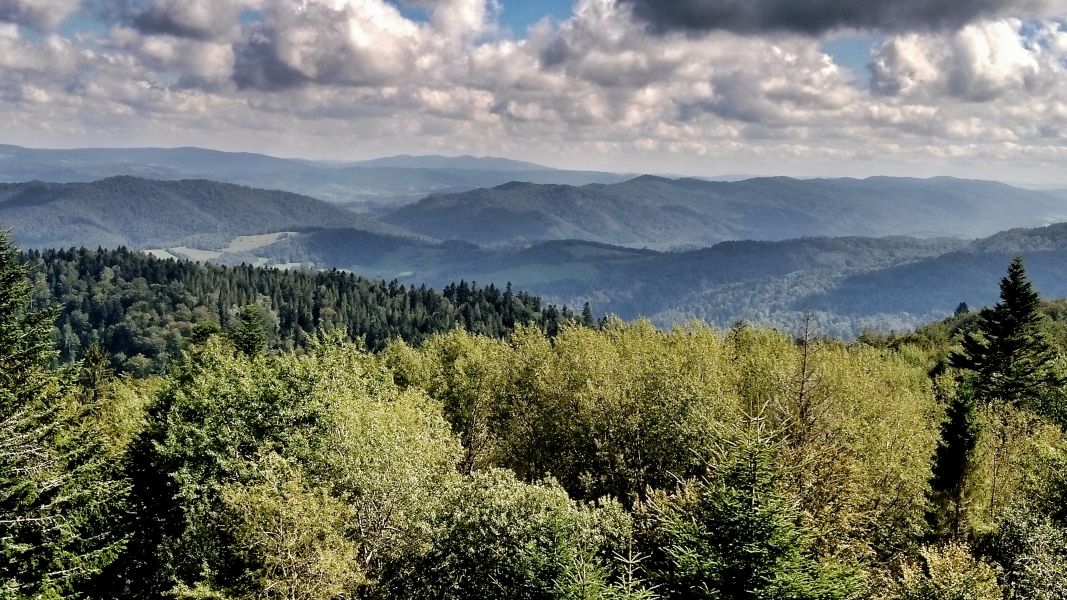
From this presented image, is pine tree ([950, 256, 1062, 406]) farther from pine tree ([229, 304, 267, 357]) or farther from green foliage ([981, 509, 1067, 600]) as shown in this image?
pine tree ([229, 304, 267, 357])

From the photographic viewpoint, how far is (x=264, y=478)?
30.9 metres

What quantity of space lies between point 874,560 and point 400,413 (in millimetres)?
24570

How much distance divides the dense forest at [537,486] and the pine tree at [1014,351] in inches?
150

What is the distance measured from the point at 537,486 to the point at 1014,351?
5099cm

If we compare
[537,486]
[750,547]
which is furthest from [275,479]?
[750,547]

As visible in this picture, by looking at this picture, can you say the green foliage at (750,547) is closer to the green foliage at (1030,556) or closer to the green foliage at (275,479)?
the green foliage at (1030,556)

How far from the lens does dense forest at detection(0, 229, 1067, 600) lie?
2302 cm

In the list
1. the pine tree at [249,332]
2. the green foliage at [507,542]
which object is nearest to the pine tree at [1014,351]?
the green foliage at [507,542]

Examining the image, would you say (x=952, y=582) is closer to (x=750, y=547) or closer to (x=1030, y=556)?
(x=1030, y=556)

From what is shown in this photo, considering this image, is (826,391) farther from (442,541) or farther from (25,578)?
(25,578)

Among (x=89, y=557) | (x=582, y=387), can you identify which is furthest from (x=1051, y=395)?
(x=89, y=557)

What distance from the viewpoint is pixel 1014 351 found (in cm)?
5831

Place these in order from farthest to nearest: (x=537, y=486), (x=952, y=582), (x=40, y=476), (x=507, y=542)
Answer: (x=40, y=476) → (x=537, y=486) → (x=507, y=542) → (x=952, y=582)

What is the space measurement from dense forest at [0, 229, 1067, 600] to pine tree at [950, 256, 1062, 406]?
380cm
